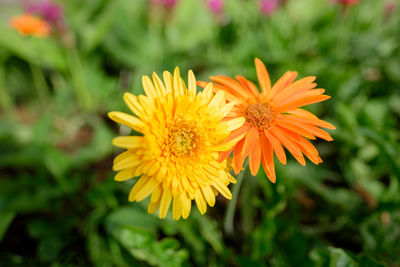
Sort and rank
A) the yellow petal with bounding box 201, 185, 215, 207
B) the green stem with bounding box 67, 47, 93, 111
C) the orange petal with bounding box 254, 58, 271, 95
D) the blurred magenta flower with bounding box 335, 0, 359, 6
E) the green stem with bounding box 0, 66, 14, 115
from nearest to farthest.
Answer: the yellow petal with bounding box 201, 185, 215, 207 < the orange petal with bounding box 254, 58, 271, 95 < the blurred magenta flower with bounding box 335, 0, 359, 6 < the green stem with bounding box 67, 47, 93, 111 < the green stem with bounding box 0, 66, 14, 115

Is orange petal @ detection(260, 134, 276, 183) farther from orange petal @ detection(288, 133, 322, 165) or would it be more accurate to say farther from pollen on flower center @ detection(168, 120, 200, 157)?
pollen on flower center @ detection(168, 120, 200, 157)

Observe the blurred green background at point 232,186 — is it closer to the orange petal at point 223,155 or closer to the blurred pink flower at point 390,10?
the blurred pink flower at point 390,10

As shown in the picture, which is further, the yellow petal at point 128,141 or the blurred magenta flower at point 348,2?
the blurred magenta flower at point 348,2

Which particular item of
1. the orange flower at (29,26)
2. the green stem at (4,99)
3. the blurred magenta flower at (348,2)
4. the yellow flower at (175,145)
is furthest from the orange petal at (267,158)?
the green stem at (4,99)

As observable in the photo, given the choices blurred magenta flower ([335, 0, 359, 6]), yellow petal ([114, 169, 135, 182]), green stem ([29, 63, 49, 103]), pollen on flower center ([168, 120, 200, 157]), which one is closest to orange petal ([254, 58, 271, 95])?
pollen on flower center ([168, 120, 200, 157])

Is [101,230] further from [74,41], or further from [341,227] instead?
[74,41]

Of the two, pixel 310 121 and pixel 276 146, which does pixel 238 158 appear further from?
pixel 310 121

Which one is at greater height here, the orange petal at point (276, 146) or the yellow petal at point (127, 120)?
the yellow petal at point (127, 120)

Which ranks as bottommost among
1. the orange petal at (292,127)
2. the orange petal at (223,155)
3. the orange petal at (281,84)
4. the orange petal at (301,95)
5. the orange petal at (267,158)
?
the orange petal at (267,158)
